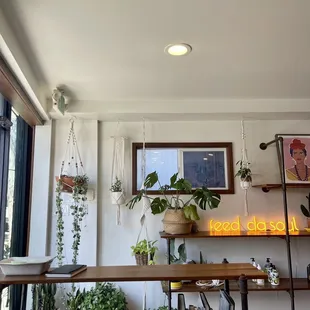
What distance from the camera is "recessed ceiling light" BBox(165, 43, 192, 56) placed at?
2076 mm

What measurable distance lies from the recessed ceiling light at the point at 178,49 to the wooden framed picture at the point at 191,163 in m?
1.28

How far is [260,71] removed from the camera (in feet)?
8.11

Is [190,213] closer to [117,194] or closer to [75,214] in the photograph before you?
[117,194]

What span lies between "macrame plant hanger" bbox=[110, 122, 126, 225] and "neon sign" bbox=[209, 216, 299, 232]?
95cm

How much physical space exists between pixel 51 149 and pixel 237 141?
1958mm

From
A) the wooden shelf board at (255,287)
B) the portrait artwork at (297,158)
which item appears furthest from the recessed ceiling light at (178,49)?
the wooden shelf board at (255,287)

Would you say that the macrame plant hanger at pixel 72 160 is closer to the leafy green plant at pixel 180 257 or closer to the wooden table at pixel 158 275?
the leafy green plant at pixel 180 257

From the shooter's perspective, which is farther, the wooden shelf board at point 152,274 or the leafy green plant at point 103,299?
the leafy green plant at point 103,299

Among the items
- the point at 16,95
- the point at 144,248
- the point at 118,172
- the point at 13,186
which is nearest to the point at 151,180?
the point at 118,172

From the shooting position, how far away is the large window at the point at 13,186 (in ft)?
8.12

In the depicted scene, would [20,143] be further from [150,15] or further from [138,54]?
[150,15]

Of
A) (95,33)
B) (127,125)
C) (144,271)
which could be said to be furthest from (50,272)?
(127,125)

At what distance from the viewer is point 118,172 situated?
10.6ft

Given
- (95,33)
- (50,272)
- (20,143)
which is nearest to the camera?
(50,272)
